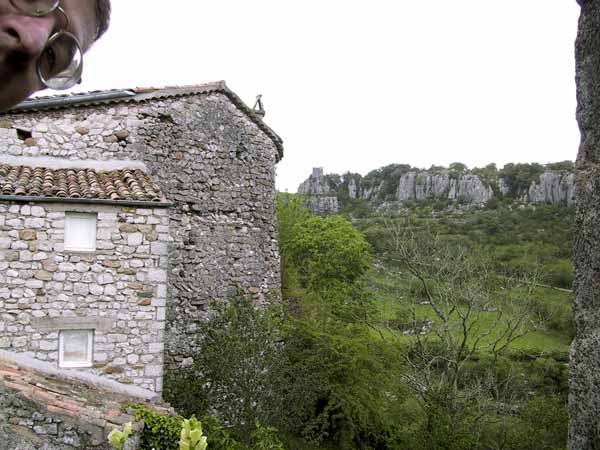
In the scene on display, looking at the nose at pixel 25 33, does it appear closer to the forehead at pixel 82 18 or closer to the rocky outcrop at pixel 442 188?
the forehead at pixel 82 18

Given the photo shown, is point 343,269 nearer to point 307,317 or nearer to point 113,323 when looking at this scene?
point 307,317

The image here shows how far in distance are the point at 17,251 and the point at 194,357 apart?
4.64m

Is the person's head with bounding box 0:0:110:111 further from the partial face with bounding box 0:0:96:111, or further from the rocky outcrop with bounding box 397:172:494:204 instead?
the rocky outcrop with bounding box 397:172:494:204

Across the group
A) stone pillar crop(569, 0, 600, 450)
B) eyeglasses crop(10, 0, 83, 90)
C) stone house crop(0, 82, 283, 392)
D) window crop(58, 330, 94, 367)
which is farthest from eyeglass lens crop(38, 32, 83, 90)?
window crop(58, 330, 94, 367)

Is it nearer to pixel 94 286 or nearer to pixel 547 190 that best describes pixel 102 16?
pixel 94 286

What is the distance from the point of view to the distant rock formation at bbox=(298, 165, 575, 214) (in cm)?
4559

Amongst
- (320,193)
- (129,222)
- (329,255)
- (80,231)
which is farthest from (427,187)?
(80,231)

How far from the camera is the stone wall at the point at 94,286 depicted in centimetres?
694

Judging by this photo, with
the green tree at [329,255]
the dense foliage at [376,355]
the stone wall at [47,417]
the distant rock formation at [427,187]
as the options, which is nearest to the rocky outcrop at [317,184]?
the distant rock formation at [427,187]

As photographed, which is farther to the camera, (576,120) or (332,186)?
(332,186)

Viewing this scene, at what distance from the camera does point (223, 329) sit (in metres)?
10.2

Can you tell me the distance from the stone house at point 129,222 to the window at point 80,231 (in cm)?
1

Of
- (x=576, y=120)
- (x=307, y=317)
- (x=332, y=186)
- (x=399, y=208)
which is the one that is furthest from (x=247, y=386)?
(x=332, y=186)

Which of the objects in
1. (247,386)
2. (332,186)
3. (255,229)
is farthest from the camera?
(332,186)
